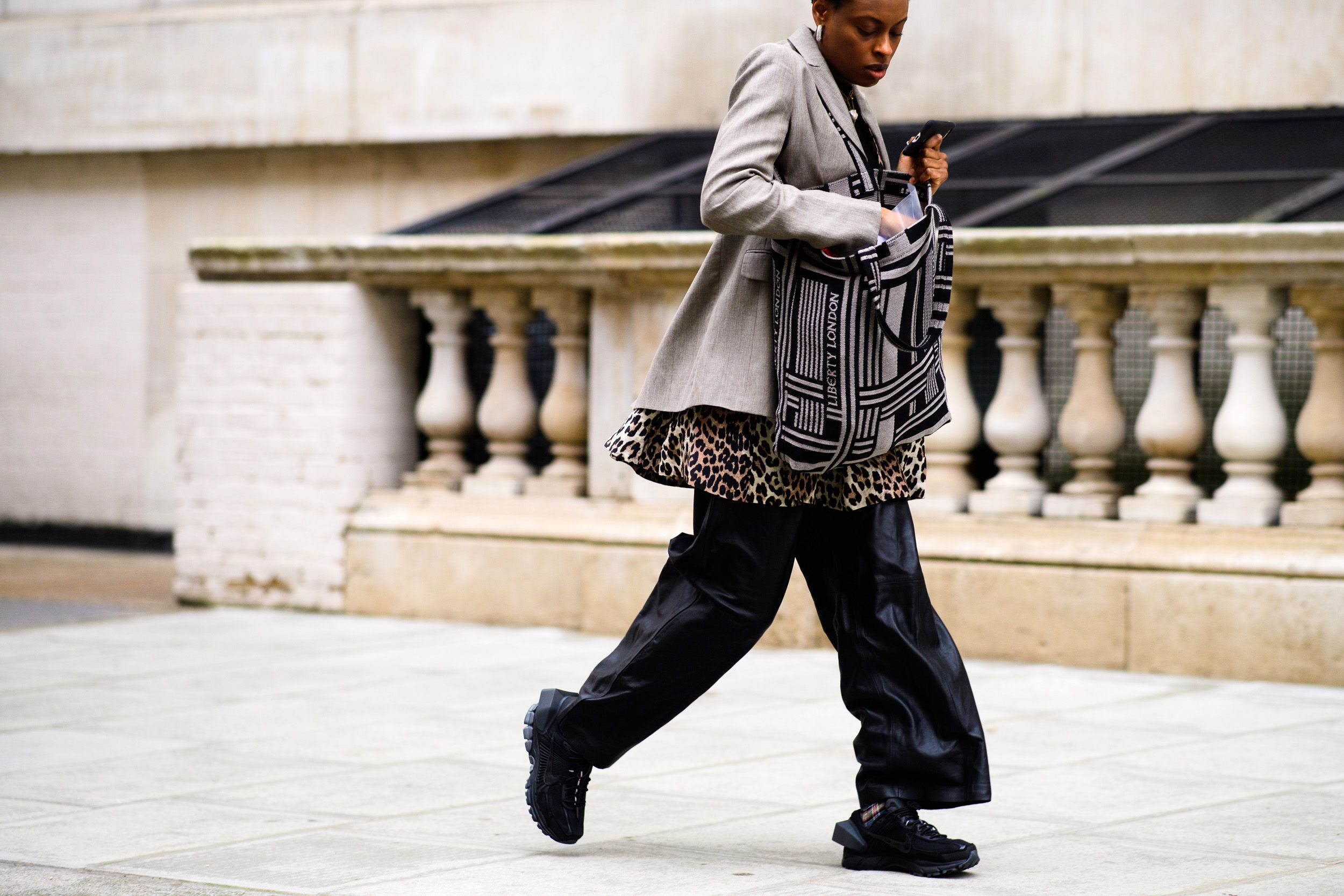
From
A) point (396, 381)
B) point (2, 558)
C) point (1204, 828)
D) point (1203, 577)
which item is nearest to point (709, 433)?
point (1204, 828)

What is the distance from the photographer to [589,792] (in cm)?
450

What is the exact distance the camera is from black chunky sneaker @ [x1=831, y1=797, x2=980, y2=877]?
362cm

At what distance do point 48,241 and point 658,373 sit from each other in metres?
7.32

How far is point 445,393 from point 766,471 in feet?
13.0

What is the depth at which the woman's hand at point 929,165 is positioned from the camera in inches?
146

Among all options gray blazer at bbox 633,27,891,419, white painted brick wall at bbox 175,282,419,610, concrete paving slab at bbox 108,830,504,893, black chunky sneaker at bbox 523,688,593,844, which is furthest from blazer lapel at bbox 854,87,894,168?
white painted brick wall at bbox 175,282,419,610

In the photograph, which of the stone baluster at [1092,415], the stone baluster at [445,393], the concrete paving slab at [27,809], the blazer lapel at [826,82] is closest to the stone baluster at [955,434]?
the stone baluster at [1092,415]

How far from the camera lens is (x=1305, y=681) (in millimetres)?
5914

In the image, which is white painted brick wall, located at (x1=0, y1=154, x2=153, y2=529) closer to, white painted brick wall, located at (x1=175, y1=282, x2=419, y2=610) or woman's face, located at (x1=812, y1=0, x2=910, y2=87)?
white painted brick wall, located at (x1=175, y1=282, x2=419, y2=610)

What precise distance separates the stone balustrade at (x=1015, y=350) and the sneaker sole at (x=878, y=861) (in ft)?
9.48

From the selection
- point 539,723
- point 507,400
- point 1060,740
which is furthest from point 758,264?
point 507,400

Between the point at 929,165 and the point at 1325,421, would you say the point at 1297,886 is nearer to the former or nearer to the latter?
the point at 929,165

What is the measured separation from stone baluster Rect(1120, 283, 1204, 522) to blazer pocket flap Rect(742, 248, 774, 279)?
290 centimetres

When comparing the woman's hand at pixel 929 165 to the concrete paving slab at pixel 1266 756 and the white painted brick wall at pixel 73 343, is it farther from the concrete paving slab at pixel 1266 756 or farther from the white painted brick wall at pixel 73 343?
the white painted brick wall at pixel 73 343
